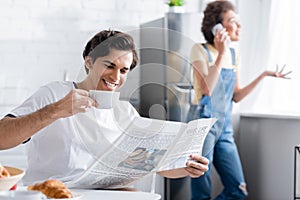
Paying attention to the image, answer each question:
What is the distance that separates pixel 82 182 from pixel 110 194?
10 cm

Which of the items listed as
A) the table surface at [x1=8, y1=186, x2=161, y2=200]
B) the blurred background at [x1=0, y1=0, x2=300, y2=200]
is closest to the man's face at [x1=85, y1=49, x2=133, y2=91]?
the table surface at [x1=8, y1=186, x2=161, y2=200]

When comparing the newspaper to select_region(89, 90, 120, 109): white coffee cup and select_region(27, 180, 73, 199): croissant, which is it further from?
select_region(27, 180, 73, 199): croissant

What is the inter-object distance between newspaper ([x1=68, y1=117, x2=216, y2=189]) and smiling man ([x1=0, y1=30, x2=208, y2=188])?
1.9 inches

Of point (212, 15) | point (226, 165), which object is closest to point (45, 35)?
point (212, 15)

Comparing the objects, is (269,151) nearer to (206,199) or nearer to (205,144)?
(206,199)

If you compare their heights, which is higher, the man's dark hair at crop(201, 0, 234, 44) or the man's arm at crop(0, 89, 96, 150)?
the man's dark hair at crop(201, 0, 234, 44)

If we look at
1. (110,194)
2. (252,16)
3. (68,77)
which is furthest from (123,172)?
(252,16)

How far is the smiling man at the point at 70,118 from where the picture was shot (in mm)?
1554

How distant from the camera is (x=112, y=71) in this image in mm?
1569

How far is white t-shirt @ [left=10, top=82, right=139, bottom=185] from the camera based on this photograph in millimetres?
1658

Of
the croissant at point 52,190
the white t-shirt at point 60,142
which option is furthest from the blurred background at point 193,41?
the croissant at point 52,190

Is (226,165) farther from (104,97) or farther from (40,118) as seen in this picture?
(104,97)

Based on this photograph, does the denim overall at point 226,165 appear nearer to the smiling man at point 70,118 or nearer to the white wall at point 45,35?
the white wall at point 45,35

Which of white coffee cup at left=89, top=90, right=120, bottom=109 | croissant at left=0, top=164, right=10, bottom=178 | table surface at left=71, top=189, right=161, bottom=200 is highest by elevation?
white coffee cup at left=89, top=90, right=120, bottom=109
